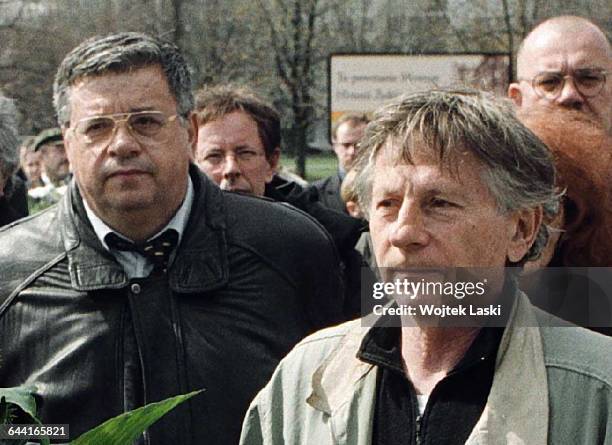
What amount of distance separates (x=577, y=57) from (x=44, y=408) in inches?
72.5

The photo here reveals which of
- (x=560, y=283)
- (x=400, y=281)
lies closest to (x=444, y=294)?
(x=400, y=281)

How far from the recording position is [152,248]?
320 centimetres

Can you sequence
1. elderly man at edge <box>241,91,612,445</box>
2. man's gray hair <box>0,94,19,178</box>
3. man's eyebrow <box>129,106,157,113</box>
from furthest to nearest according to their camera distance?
man's gray hair <box>0,94,19,178</box>
man's eyebrow <box>129,106,157,113</box>
elderly man at edge <box>241,91,612,445</box>

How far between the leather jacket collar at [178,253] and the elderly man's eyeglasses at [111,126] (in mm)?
161

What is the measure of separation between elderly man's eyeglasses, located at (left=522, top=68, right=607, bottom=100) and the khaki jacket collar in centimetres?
156

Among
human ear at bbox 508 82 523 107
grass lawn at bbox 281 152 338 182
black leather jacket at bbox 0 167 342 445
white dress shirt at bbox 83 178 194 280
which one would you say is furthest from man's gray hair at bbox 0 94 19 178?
grass lawn at bbox 281 152 338 182

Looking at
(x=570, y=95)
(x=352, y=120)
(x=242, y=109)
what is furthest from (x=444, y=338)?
(x=352, y=120)

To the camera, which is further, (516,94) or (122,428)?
(516,94)

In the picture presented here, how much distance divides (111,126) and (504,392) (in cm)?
149

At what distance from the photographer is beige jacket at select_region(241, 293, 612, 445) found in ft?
6.73

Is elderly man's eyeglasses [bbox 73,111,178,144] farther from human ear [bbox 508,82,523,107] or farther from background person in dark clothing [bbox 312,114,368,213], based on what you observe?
background person in dark clothing [bbox 312,114,368,213]

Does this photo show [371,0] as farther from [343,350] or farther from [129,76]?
[343,350]

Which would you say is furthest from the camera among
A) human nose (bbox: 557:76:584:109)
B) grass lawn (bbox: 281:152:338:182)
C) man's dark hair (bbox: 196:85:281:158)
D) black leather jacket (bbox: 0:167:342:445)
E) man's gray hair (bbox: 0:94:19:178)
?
grass lawn (bbox: 281:152:338:182)

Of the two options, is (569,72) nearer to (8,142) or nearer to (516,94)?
(516,94)
